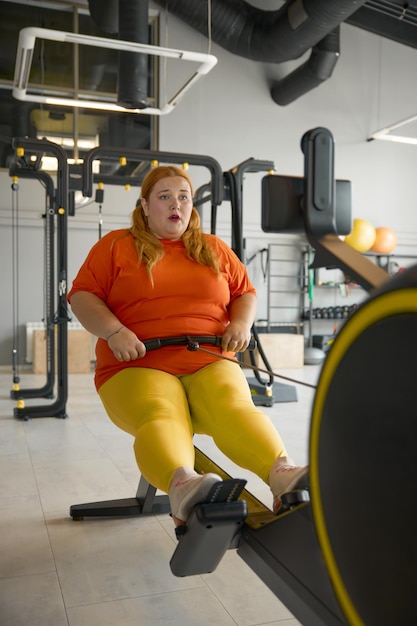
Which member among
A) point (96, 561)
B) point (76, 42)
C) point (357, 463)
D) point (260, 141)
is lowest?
point (96, 561)

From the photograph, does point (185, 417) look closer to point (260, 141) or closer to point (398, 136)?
point (398, 136)

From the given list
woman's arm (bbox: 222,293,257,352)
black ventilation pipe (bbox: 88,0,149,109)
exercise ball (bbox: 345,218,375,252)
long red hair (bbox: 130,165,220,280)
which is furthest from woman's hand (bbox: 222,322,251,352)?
exercise ball (bbox: 345,218,375,252)

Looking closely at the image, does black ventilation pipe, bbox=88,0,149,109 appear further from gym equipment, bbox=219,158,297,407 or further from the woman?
the woman

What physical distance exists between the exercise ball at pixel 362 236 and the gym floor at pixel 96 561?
5.59 m

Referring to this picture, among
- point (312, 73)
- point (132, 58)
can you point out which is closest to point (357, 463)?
point (132, 58)

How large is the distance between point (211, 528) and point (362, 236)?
7.79 meters

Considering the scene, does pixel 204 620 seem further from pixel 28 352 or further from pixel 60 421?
pixel 28 352

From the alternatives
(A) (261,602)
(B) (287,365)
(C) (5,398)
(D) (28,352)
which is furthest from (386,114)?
(A) (261,602)

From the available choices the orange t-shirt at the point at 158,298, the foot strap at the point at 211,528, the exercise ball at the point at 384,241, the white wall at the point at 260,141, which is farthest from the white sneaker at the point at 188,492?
the exercise ball at the point at 384,241

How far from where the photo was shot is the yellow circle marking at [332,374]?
0.87 metres

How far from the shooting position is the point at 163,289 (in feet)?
6.42

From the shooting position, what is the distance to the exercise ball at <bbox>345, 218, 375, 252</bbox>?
8.59 m

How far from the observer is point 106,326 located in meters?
1.85

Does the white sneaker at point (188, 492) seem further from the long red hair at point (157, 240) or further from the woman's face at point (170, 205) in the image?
the woman's face at point (170, 205)
